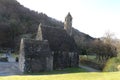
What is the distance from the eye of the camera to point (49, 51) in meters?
46.0

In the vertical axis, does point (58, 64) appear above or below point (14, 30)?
below

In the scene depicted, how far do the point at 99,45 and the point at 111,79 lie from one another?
5965cm

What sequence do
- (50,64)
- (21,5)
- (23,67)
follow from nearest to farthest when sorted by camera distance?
(23,67)
(50,64)
(21,5)

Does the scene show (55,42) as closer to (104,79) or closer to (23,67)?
(23,67)

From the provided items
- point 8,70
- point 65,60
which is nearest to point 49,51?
point 65,60

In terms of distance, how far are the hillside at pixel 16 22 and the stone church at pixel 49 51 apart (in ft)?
113

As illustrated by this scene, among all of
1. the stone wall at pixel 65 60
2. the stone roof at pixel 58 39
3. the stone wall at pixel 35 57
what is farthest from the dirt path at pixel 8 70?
the stone roof at pixel 58 39

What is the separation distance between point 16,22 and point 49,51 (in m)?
53.9

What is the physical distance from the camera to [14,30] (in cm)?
9144

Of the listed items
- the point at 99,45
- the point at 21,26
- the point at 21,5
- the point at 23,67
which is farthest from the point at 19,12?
the point at 23,67

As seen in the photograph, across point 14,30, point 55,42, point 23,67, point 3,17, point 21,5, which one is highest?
point 21,5

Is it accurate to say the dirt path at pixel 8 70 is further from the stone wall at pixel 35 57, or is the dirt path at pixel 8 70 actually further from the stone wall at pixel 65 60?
the stone wall at pixel 65 60

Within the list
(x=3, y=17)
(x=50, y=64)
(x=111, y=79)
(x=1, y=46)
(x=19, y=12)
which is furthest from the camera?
(x=19, y=12)

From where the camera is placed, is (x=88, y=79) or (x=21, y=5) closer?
(x=88, y=79)
